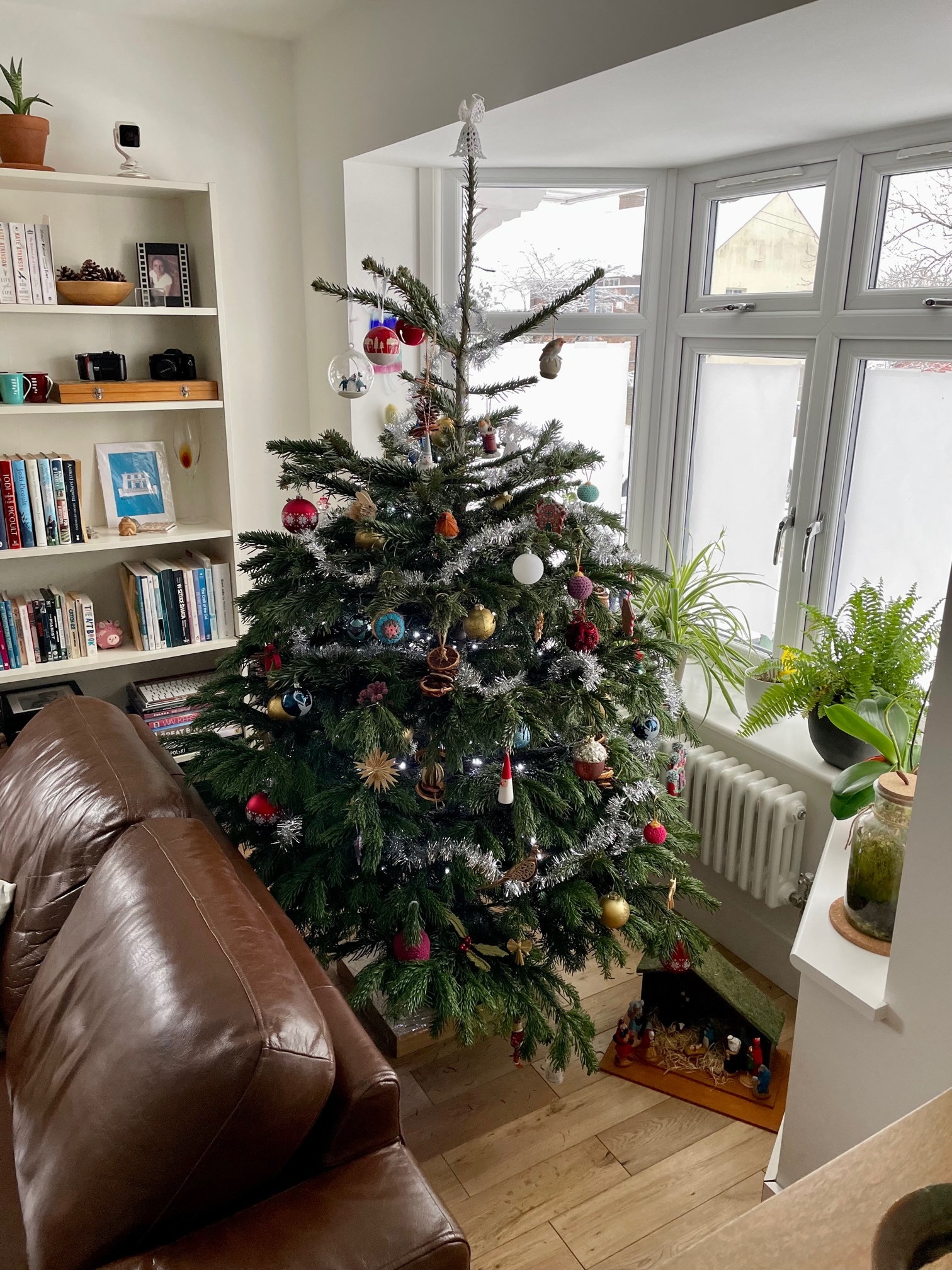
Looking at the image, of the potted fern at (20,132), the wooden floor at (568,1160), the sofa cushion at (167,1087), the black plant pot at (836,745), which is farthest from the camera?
the potted fern at (20,132)

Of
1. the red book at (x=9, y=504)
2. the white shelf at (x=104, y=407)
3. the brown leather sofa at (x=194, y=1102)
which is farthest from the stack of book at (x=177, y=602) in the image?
the brown leather sofa at (x=194, y=1102)

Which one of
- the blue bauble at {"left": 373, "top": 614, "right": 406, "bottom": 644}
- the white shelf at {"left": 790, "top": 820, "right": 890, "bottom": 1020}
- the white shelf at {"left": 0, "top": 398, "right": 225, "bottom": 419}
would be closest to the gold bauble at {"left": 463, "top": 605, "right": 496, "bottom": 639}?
the blue bauble at {"left": 373, "top": 614, "right": 406, "bottom": 644}

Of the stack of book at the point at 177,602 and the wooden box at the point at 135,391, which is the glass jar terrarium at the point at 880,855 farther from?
the wooden box at the point at 135,391

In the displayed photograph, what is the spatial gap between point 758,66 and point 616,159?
0.95 metres

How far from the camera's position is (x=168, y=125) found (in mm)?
2689

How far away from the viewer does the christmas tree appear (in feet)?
5.28

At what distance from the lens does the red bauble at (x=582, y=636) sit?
1646 mm

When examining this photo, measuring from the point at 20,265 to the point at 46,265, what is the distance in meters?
0.06

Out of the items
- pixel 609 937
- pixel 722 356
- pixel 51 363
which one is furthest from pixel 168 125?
pixel 609 937

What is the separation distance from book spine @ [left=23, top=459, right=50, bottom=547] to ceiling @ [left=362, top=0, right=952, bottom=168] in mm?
1279

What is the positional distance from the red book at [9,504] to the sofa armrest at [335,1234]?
1.97m

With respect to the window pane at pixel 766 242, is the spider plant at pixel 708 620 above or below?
below

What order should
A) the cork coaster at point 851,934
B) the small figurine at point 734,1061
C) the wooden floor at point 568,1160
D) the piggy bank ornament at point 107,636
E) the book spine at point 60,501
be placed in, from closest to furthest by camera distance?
the cork coaster at point 851,934 < the wooden floor at point 568,1160 < the small figurine at point 734,1061 < the book spine at point 60,501 < the piggy bank ornament at point 107,636

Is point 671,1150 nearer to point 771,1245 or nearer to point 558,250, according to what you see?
point 771,1245
